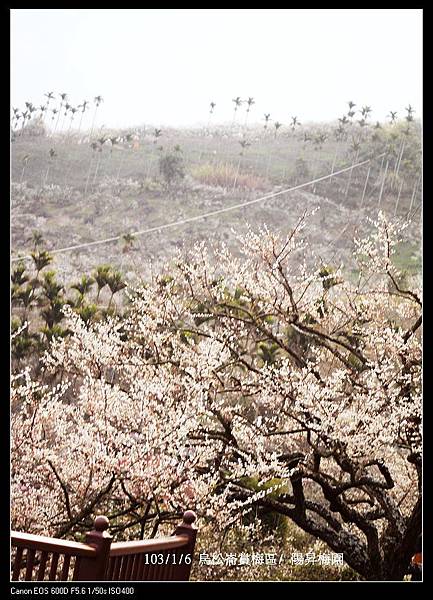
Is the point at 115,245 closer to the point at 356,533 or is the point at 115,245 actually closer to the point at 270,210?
the point at 270,210

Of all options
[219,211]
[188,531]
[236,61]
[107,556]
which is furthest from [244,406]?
[236,61]

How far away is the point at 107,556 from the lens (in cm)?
235

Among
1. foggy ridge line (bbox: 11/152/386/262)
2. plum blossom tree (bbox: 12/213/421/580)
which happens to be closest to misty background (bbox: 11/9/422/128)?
foggy ridge line (bbox: 11/152/386/262)

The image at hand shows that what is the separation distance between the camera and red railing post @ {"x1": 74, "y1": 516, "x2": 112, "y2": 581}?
2322 millimetres

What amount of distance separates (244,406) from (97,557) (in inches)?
59.2

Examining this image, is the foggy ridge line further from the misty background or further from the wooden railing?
the wooden railing

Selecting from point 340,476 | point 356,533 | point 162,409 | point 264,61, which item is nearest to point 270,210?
point 264,61

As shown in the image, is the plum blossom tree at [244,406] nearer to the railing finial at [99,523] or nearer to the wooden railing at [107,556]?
the wooden railing at [107,556]

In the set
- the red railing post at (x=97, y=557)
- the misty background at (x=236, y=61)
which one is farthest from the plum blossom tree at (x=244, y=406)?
the red railing post at (x=97, y=557)

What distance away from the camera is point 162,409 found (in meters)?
3.62

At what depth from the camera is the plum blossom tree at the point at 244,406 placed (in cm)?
350

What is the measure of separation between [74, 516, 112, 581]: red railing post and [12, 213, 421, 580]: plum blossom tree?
1.05 m

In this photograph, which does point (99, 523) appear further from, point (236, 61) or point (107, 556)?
point (236, 61)
